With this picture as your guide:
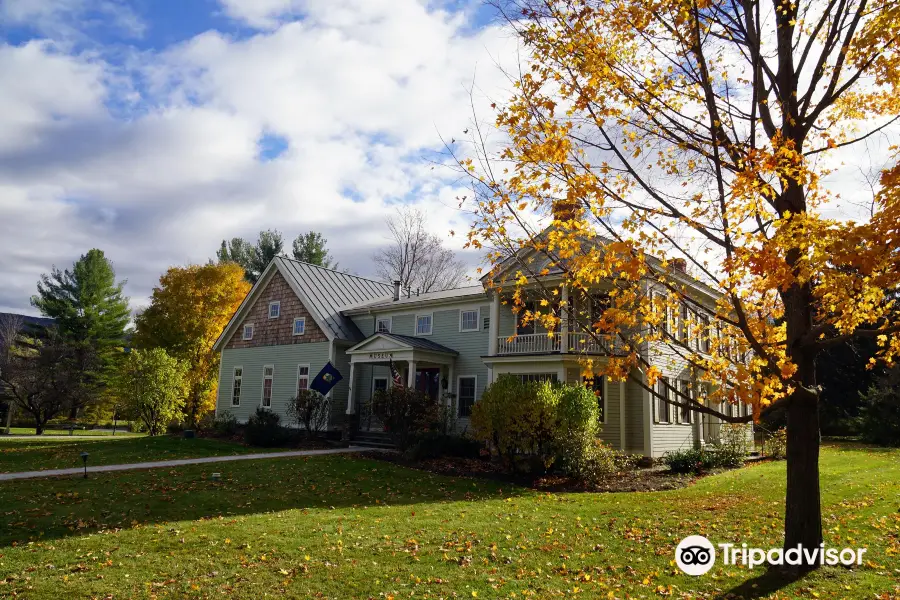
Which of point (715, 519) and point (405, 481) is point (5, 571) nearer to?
point (405, 481)

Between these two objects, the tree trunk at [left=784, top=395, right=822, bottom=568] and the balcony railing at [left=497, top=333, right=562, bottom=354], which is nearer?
the tree trunk at [left=784, top=395, right=822, bottom=568]

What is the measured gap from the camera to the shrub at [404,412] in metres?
17.5

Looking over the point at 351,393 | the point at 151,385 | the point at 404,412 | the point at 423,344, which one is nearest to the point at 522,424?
the point at 404,412

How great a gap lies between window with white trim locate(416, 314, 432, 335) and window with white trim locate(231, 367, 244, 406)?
33.1 ft

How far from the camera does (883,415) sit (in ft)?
83.5

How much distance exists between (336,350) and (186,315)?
15.5m

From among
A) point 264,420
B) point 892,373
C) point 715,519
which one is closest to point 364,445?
point 264,420

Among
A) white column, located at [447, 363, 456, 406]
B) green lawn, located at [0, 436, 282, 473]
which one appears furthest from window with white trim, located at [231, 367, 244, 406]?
white column, located at [447, 363, 456, 406]

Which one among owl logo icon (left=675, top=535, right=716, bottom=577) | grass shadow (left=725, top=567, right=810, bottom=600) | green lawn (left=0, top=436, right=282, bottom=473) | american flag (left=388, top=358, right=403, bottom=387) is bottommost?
green lawn (left=0, top=436, right=282, bottom=473)

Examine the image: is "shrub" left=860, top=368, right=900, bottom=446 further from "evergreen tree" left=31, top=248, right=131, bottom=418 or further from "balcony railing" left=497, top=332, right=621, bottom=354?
"evergreen tree" left=31, top=248, right=131, bottom=418

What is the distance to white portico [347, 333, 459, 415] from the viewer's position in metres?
21.0

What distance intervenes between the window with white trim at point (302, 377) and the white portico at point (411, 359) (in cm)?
243

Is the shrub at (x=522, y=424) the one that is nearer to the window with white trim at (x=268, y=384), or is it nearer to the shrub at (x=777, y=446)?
the shrub at (x=777, y=446)

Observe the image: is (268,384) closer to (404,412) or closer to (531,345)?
(404,412)
